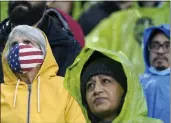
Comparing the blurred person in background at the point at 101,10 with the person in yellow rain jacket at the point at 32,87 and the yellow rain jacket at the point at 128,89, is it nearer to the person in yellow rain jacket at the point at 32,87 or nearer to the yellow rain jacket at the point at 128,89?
the yellow rain jacket at the point at 128,89

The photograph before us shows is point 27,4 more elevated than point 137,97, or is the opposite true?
point 27,4

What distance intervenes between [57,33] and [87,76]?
653 millimetres

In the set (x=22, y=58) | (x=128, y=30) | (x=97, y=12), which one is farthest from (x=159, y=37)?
(x=22, y=58)

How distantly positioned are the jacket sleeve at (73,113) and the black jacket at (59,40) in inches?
27.8

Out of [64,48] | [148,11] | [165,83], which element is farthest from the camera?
[148,11]

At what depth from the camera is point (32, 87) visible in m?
7.16

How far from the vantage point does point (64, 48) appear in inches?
318

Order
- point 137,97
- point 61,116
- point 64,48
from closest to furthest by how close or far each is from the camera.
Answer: point 61,116 → point 137,97 → point 64,48

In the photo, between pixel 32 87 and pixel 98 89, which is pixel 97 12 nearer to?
pixel 98 89

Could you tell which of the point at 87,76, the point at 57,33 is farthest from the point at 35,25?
the point at 87,76

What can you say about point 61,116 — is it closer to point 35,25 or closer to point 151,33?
point 35,25

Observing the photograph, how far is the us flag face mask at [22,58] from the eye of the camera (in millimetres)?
7160

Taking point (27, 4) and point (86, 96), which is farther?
point (27, 4)

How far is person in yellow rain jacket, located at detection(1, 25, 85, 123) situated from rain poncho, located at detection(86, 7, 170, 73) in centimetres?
241
